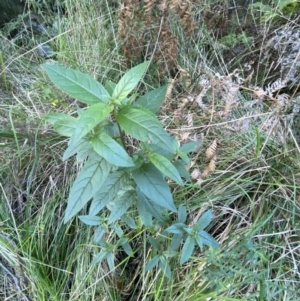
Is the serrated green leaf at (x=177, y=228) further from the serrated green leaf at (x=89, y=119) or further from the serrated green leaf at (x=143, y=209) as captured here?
the serrated green leaf at (x=89, y=119)

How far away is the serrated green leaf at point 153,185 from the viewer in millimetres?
833

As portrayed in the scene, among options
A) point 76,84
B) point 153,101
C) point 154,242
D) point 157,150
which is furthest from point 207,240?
point 76,84

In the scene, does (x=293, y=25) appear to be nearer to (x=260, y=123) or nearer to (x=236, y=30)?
(x=236, y=30)

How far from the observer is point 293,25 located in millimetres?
1647

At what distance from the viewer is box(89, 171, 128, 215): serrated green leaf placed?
85cm

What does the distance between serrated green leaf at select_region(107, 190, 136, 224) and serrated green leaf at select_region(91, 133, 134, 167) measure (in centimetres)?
16

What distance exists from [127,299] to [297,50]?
3.43 feet

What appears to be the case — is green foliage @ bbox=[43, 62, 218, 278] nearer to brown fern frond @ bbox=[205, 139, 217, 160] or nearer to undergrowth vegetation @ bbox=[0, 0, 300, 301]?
undergrowth vegetation @ bbox=[0, 0, 300, 301]

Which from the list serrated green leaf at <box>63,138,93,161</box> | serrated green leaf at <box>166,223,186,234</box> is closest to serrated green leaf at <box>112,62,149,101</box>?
serrated green leaf at <box>63,138,93,161</box>

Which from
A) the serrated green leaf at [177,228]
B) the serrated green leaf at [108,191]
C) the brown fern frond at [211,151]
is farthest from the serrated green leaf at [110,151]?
the brown fern frond at [211,151]

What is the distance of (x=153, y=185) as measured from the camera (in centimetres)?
85

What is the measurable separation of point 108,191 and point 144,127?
17 cm

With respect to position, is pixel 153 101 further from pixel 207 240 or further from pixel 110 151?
pixel 207 240

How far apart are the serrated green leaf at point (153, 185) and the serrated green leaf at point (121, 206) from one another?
0.24 ft
